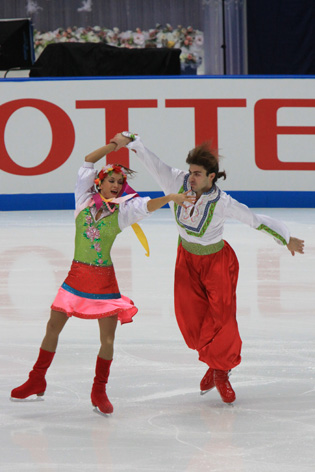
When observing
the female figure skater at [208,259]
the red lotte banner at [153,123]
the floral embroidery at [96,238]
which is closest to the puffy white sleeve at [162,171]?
the female figure skater at [208,259]

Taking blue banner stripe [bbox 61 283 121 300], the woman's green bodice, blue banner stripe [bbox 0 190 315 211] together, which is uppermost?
the woman's green bodice

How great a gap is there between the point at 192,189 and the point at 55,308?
28.7 inches

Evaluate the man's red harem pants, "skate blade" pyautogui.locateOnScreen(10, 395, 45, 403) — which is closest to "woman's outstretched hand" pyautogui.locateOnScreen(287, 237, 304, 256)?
the man's red harem pants

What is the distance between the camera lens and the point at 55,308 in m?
3.61

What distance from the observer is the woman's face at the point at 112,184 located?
3635 millimetres

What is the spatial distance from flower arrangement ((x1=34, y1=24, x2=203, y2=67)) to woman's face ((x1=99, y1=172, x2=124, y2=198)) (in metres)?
10.2

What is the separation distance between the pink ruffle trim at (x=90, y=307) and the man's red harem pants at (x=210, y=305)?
0.33 m

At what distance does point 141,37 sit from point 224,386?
413 inches

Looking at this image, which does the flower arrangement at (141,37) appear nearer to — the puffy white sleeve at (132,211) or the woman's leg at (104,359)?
the puffy white sleeve at (132,211)

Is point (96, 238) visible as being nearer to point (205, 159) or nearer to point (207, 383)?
point (205, 159)

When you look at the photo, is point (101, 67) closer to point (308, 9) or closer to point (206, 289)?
point (308, 9)

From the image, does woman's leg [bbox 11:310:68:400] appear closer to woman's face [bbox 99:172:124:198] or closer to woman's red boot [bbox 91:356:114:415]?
woman's red boot [bbox 91:356:114:415]

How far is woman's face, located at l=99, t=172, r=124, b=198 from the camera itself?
11.9 feet

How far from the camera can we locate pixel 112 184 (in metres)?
3.63
